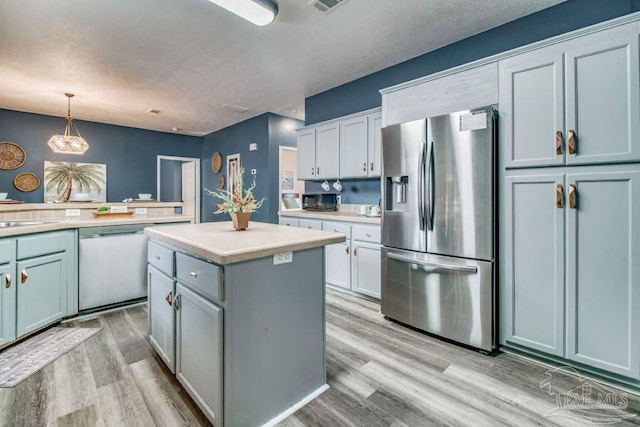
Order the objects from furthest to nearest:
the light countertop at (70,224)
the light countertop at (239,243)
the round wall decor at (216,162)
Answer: the round wall decor at (216,162) → the light countertop at (70,224) → the light countertop at (239,243)

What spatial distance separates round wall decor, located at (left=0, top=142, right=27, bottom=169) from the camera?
5.37 metres

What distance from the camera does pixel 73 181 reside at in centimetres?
608

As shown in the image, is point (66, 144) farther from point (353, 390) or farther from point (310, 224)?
point (353, 390)

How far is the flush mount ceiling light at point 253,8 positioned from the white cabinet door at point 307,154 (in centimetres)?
203

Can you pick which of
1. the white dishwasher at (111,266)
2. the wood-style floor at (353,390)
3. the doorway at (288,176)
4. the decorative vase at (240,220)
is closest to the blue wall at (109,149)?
the doorway at (288,176)

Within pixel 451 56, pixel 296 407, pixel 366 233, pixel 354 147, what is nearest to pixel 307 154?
pixel 354 147

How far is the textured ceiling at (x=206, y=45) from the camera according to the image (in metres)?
2.46

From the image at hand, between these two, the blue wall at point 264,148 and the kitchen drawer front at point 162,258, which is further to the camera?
the blue wall at point 264,148

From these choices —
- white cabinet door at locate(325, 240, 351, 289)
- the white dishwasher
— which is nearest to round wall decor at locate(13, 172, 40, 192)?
the white dishwasher

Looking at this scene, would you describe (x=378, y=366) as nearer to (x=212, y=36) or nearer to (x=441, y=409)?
(x=441, y=409)

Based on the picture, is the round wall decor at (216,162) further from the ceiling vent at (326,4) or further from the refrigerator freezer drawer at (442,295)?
the refrigerator freezer drawer at (442,295)

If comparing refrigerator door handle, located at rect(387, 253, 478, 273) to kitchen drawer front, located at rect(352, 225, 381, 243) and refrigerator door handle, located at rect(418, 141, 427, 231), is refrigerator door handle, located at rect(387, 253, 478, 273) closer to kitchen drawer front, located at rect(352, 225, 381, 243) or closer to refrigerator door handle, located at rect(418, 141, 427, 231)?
refrigerator door handle, located at rect(418, 141, 427, 231)

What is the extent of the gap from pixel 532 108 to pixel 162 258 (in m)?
2.69

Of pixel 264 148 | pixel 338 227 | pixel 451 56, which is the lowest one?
pixel 338 227
